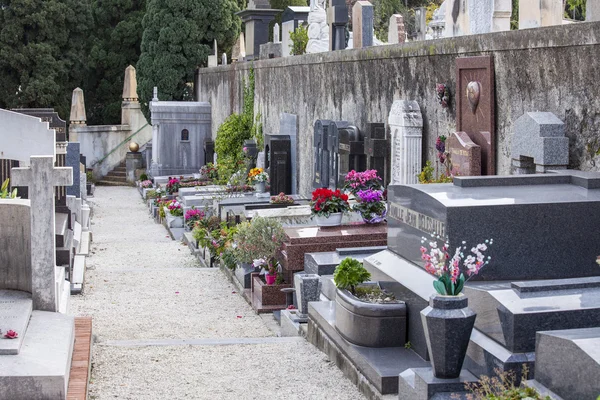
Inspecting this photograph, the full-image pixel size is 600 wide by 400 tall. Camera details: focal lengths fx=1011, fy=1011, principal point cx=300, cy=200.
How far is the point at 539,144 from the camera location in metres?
7.42

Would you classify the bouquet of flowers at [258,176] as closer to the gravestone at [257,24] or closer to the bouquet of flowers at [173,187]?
the bouquet of flowers at [173,187]

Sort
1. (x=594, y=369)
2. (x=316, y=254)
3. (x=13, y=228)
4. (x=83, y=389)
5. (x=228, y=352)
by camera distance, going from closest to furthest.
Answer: (x=594, y=369) → (x=83, y=389) → (x=13, y=228) → (x=228, y=352) → (x=316, y=254)

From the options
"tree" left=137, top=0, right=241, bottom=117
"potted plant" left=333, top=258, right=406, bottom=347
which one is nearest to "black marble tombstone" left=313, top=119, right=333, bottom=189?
"potted plant" left=333, top=258, right=406, bottom=347

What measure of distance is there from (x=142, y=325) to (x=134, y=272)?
323cm

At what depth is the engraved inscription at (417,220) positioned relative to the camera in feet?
19.7

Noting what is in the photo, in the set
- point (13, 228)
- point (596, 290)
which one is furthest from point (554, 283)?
point (13, 228)

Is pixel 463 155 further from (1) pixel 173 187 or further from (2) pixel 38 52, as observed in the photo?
(2) pixel 38 52

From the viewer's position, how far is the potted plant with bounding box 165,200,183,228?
1691cm

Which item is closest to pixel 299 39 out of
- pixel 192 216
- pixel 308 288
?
pixel 192 216

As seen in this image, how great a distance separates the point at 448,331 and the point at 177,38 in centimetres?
2324

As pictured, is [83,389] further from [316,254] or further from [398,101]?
[398,101]

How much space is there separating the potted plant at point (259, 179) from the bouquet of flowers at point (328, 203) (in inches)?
251

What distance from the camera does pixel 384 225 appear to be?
975 centimetres

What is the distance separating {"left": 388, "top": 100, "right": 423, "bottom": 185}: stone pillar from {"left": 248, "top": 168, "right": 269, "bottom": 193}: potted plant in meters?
5.83
